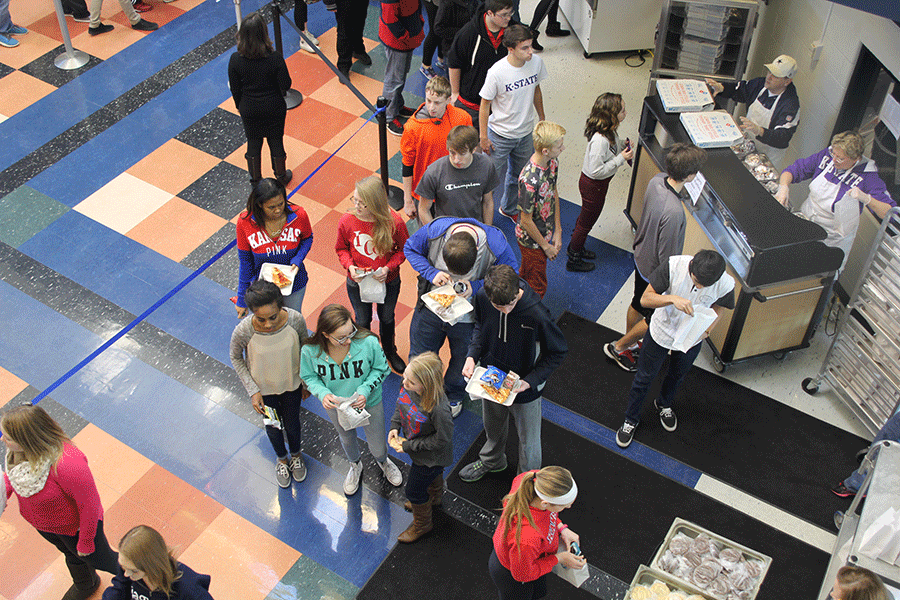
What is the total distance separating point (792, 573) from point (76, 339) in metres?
5.40

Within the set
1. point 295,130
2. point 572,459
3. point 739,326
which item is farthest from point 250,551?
point 295,130

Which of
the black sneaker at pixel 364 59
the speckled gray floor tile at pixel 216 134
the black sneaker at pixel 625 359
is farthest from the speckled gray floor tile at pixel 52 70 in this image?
the black sneaker at pixel 625 359

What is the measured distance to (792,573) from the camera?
4.66 metres

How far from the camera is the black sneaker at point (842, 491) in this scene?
5047 mm

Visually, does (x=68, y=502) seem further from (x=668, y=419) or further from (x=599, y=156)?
(x=599, y=156)

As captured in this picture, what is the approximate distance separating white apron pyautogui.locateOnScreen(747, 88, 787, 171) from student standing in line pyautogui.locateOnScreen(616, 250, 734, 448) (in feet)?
7.96

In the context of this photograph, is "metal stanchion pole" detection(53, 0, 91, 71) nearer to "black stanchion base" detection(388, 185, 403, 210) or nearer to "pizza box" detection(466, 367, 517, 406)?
"black stanchion base" detection(388, 185, 403, 210)

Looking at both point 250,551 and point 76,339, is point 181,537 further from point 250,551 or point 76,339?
point 76,339

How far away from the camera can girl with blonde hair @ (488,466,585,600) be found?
343cm

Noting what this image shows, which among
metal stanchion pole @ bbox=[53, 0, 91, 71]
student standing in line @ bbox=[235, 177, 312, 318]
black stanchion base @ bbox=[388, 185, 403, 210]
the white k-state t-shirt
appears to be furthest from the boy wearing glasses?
metal stanchion pole @ bbox=[53, 0, 91, 71]

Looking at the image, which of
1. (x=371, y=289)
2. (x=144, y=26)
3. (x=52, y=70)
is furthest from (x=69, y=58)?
(x=371, y=289)

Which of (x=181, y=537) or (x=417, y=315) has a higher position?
(x=417, y=315)

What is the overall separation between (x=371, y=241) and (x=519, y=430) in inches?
60.8

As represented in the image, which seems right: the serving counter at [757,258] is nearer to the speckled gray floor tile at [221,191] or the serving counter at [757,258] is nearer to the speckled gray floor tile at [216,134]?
the speckled gray floor tile at [221,191]
